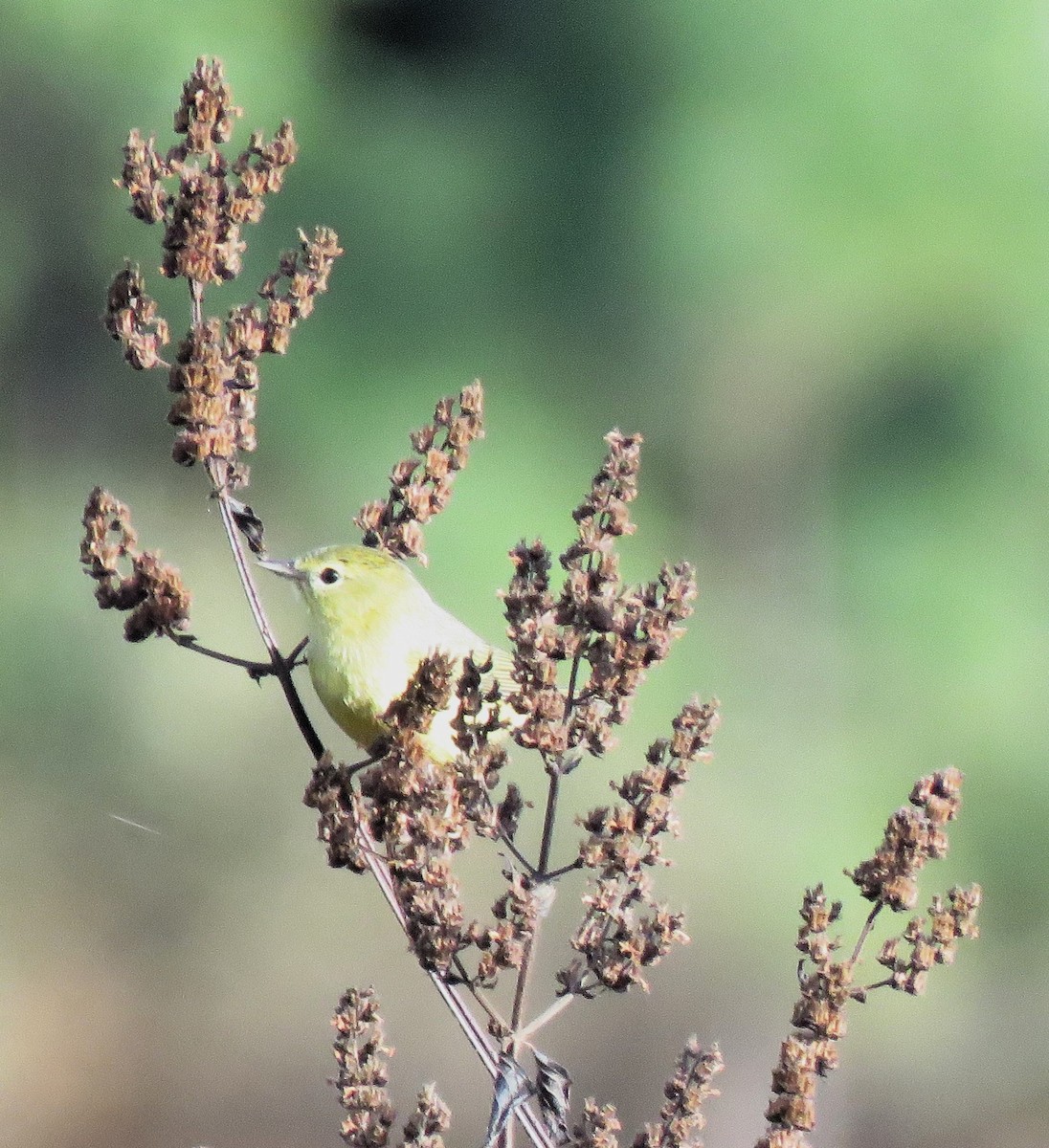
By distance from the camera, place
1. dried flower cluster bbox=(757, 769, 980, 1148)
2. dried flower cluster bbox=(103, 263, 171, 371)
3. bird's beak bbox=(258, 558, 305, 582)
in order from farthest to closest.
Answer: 1. bird's beak bbox=(258, 558, 305, 582)
2. dried flower cluster bbox=(103, 263, 171, 371)
3. dried flower cluster bbox=(757, 769, 980, 1148)

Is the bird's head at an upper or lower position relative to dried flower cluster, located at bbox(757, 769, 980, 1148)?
upper

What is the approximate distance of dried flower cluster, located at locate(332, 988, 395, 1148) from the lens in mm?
1019

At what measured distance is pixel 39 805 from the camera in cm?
549

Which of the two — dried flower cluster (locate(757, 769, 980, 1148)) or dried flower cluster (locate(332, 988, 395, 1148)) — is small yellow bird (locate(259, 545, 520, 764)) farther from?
dried flower cluster (locate(757, 769, 980, 1148))

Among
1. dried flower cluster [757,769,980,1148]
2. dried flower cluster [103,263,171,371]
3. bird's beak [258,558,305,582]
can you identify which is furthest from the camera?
bird's beak [258,558,305,582]

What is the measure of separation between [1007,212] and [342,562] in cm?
372

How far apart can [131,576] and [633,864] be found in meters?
0.39

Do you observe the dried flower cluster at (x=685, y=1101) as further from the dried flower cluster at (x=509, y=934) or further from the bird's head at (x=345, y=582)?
the bird's head at (x=345, y=582)

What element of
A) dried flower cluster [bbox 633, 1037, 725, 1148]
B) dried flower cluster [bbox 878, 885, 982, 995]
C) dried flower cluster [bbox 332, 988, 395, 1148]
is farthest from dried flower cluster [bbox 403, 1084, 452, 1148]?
dried flower cluster [bbox 878, 885, 982, 995]

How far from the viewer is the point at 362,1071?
103cm

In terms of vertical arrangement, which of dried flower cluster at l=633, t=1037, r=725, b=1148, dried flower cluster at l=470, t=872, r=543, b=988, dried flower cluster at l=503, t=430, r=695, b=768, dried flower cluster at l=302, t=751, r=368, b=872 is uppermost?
dried flower cluster at l=503, t=430, r=695, b=768

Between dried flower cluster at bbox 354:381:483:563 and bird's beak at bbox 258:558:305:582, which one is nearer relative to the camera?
dried flower cluster at bbox 354:381:483:563

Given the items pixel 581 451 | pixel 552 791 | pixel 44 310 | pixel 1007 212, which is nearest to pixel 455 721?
pixel 552 791

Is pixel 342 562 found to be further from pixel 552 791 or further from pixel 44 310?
pixel 44 310
